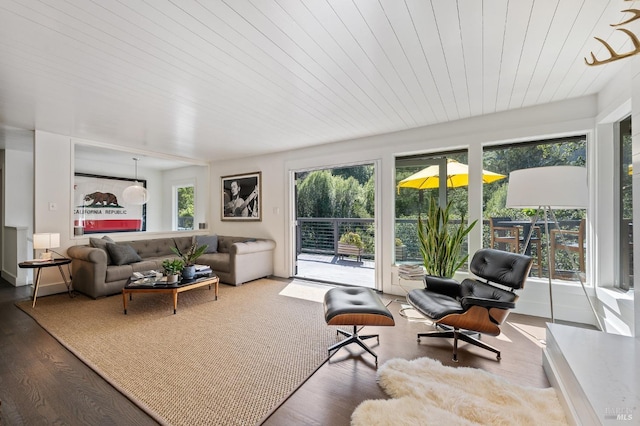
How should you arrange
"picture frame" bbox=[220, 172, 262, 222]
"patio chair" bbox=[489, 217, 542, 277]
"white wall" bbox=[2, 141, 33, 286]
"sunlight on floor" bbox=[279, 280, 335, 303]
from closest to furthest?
"patio chair" bbox=[489, 217, 542, 277] → "sunlight on floor" bbox=[279, 280, 335, 303] → "white wall" bbox=[2, 141, 33, 286] → "picture frame" bbox=[220, 172, 262, 222]

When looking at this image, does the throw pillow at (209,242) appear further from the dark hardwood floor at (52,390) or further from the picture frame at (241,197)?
the dark hardwood floor at (52,390)

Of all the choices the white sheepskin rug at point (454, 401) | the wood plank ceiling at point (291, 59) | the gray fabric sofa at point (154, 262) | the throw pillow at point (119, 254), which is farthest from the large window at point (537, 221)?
the throw pillow at point (119, 254)

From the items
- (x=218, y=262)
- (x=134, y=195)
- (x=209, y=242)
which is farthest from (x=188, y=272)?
(x=134, y=195)

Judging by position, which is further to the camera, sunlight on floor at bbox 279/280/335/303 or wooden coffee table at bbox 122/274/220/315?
sunlight on floor at bbox 279/280/335/303

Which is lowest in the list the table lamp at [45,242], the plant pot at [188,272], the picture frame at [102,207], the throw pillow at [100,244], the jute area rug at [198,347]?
the jute area rug at [198,347]

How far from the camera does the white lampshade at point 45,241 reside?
3414 mm

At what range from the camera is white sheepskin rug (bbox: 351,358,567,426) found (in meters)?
1.49

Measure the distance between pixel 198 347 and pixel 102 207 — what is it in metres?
5.40

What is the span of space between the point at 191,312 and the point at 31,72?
270 centimetres

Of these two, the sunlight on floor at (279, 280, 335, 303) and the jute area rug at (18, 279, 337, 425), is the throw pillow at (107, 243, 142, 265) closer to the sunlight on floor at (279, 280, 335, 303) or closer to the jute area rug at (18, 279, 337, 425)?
the jute area rug at (18, 279, 337, 425)

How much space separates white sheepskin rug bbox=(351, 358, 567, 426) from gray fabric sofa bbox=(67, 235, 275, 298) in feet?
10.1

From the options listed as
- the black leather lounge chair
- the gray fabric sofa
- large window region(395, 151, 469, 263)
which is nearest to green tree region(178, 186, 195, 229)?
the gray fabric sofa

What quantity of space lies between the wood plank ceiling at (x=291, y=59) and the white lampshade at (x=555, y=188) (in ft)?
2.85

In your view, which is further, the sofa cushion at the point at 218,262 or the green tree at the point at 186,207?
the green tree at the point at 186,207
